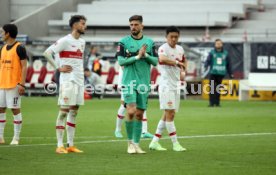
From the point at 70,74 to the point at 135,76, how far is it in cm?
112

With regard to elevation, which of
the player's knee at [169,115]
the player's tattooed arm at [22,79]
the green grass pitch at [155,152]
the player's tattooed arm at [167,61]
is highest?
the player's tattooed arm at [167,61]

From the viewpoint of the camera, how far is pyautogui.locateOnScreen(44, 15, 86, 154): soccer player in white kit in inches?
577

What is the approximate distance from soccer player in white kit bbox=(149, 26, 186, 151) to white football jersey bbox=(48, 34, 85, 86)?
1441mm

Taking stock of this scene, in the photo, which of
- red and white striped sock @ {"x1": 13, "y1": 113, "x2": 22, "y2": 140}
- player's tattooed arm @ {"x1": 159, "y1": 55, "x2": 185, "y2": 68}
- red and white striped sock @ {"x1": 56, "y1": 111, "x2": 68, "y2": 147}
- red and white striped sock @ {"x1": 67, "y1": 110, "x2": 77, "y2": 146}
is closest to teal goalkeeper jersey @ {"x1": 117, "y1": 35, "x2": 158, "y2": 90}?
player's tattooed arm @ {"x1": 159, "y1": 55, "x2": 185, "y2": 68}

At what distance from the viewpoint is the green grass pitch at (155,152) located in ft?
39.7

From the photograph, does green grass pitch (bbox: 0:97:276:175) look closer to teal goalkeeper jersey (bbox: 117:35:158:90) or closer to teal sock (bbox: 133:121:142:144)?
teal sock (bbox: 133:121:142:144)

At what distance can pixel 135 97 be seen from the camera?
569 inches

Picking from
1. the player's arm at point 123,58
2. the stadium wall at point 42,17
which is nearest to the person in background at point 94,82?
the stadium wall at point 42,17

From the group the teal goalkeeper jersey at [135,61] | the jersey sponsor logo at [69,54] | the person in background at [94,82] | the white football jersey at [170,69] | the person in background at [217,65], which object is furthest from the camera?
the person in background at [94,82]

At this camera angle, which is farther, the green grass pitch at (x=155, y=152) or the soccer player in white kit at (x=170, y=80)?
the soccer player in white kit at (x=170, y=80)

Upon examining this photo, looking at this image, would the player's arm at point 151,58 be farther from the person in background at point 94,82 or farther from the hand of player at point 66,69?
the person in background at point 94,82

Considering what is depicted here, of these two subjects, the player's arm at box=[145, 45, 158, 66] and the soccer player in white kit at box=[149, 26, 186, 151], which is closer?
the player's arm at box=[145, 45, 158, 66]

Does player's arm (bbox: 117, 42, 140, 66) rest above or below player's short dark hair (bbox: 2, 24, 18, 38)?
below

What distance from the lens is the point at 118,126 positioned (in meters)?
18.6
